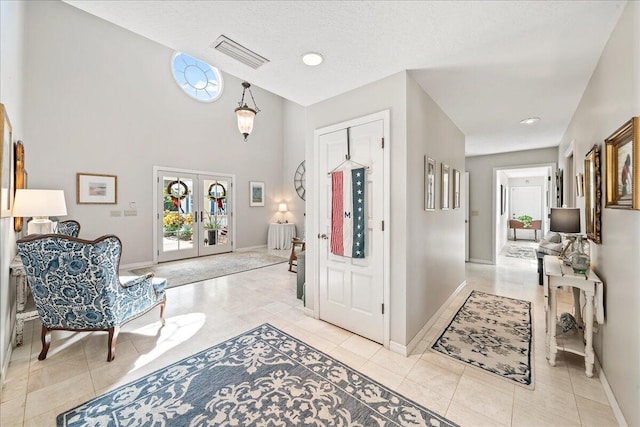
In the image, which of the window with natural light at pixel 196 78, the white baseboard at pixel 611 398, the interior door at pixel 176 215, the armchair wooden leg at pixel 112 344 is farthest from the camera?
the window with natural light at pixel 196 78

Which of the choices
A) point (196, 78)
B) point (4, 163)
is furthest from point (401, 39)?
point (196, 78)

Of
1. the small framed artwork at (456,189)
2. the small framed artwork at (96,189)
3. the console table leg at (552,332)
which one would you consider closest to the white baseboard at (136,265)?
the small framed artwork at (96,189)

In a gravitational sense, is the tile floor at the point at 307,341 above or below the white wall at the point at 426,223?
below

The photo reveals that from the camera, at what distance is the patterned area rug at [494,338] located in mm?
2041

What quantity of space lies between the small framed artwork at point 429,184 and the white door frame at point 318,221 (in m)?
0.52

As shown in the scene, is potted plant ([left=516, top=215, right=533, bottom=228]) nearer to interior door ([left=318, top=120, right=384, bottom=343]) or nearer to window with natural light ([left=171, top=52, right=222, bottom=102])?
interior door ([left=318, top=120, right=384, bottom=343])

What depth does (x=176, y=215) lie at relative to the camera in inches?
231

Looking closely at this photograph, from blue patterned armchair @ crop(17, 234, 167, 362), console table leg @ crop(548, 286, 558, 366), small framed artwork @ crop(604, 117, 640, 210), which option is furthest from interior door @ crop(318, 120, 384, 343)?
blue patterned armchair @ crop(17, 234, 167, 362)

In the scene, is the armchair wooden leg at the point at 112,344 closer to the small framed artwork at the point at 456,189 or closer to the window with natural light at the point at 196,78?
the small framed artwork at the point at 456,189

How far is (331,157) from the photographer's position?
107 inches

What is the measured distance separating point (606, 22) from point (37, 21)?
7.17m

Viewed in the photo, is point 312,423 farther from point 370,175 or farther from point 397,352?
point 370,175

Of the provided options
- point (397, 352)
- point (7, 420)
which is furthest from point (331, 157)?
point (7, 420)

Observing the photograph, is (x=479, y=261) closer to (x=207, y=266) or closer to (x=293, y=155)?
(x=293, y=155)
